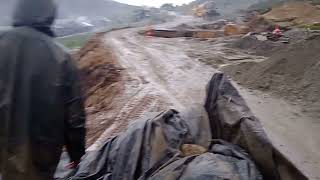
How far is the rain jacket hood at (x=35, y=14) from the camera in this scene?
2982mm

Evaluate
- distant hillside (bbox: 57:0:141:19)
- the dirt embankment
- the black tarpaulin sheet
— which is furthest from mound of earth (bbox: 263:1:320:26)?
the black tarpaulin sheet

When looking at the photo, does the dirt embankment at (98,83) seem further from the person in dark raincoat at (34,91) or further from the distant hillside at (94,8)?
the distant hillside at (94,8)

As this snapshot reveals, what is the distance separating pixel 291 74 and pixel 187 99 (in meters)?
3.70

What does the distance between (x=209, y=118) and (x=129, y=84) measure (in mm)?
6065

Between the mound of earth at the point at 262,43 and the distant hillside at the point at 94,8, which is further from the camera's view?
the distant hillside at the point at 94,8

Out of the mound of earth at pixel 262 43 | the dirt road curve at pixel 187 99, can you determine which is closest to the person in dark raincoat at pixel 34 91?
the dirt road curve at pixel 187 99

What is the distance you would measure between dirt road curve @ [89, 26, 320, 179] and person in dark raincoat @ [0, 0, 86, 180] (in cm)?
197

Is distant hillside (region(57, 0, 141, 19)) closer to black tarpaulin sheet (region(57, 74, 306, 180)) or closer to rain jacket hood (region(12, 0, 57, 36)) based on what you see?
black tarpaulin sheet (region(57, 74, 306, 180))

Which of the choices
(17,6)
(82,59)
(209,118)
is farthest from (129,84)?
(17,6)

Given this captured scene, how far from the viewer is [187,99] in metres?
9.64

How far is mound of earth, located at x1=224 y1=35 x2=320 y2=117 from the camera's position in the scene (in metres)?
10.8

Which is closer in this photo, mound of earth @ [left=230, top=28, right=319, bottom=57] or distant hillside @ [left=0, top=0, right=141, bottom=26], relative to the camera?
mound of earth @ [left=230, top=28, right=319, bottom=57]

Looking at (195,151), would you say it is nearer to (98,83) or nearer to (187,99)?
(187,99)

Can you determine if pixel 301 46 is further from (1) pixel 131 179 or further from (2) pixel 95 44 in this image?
(1) pixel 131 179
